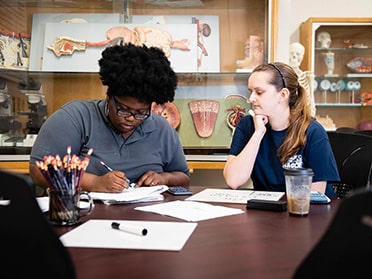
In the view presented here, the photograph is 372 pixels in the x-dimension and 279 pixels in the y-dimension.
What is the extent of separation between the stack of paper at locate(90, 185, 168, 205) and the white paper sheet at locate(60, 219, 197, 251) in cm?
26

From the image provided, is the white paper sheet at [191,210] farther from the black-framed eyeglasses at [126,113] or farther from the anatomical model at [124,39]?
the anatomical model at [124,39]

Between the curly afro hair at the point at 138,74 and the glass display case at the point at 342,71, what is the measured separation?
255 cm

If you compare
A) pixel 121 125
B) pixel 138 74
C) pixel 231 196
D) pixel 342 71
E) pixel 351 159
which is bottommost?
pixel 231 196

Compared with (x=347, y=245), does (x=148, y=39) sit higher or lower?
higher

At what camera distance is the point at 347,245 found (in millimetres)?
545

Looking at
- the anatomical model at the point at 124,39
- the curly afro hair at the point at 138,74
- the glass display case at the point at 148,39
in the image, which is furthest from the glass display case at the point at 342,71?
the curly afro hair at the point at 138,74

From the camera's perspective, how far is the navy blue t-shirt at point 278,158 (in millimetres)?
1678

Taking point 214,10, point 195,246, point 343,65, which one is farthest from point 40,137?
point 343,65

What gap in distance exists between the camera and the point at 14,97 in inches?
120

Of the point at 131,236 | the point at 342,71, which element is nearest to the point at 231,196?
the point at 131,236

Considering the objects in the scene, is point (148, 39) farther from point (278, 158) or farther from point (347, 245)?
point (347, 245)

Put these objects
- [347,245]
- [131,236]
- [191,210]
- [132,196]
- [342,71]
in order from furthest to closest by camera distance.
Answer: [342,71] < [132,196] < [191,210] < [131,236] < [347,245]

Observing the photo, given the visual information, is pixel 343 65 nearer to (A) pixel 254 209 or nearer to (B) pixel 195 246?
(A) pixel 254 209

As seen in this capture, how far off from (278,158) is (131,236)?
972 millimetres
